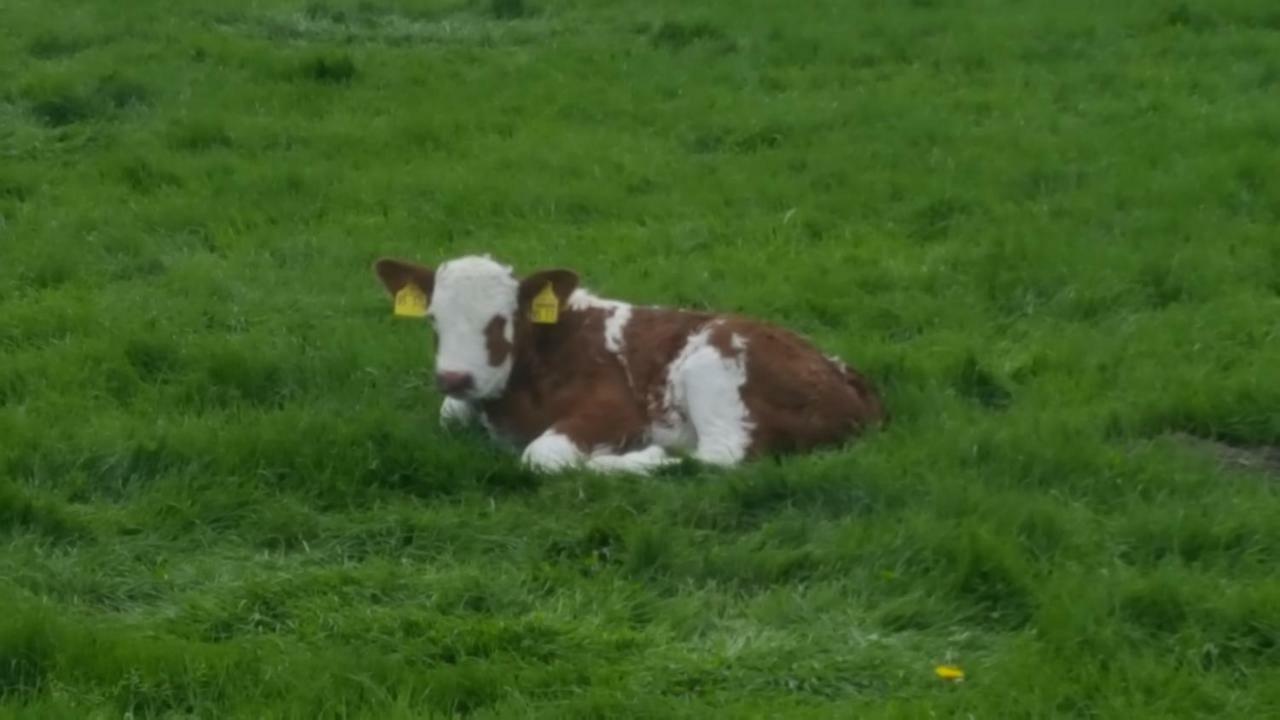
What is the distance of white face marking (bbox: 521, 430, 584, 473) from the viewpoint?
8.38m

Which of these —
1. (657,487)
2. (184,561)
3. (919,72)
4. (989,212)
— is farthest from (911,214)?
(184,561)

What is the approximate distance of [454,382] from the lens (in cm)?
877

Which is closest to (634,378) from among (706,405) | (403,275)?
(706,405)

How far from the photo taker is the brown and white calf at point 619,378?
8.63m

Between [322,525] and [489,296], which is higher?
[489,296]

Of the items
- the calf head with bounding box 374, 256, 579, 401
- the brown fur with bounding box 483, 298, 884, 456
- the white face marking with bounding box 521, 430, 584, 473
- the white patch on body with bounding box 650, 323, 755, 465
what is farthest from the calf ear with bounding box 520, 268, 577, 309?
the white face marking with bounding box 521, 430, 584, 473

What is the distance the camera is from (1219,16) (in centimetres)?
1869

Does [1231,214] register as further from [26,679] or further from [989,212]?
[26,679]

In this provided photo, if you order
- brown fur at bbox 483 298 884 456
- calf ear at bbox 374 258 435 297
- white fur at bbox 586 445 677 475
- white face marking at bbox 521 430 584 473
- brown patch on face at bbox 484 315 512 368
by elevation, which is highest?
calf ear at bbox 374 258 435 297

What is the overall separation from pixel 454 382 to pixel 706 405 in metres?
1.09

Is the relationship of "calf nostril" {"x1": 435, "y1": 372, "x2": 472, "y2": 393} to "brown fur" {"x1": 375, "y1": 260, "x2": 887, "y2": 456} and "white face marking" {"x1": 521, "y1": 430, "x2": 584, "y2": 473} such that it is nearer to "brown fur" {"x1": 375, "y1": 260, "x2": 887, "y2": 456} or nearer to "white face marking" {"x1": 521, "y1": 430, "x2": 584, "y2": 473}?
"brown fur" {"x1": 375, "y1": 260, "x2": 887, "y2": 456}

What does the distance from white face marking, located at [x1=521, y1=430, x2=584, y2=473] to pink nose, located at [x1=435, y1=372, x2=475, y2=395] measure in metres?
0.41

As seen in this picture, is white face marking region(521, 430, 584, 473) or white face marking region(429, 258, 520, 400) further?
white face marking region(429, 258, 520, 400)

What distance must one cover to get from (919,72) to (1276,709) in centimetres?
1144
